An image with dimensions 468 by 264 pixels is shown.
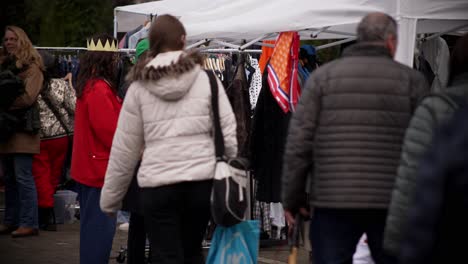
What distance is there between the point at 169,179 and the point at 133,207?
1605 millimetres

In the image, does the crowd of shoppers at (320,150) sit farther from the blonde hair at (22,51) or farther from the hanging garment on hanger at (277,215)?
the hanging garment on hanger at (277,215)

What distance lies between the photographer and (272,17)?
7617 millimetres

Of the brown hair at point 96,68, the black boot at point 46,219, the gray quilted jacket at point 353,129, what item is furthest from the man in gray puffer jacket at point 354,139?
the black boot at point 46,219

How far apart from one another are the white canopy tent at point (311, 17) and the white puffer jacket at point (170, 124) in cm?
154

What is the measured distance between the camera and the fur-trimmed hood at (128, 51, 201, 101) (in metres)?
5.50

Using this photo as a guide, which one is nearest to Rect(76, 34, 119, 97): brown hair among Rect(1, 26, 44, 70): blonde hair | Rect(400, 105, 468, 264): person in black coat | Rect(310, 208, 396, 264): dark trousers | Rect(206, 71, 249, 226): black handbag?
Rect(206, 71, 249, 226): black handbag

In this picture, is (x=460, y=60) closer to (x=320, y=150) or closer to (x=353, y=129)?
(x=353, y=129)

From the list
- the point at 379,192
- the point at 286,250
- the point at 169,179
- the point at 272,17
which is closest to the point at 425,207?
the point at 379,192

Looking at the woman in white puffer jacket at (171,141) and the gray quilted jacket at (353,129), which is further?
the woman in white puffer jacket at (171,141)

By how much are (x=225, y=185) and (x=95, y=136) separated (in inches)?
82.1

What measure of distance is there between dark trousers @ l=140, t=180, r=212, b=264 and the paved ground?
11.7 ft

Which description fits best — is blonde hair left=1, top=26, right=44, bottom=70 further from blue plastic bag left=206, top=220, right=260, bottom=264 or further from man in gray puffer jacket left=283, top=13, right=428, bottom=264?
man in gray puffer jacket left=283, top=13, right=428, bottom=264

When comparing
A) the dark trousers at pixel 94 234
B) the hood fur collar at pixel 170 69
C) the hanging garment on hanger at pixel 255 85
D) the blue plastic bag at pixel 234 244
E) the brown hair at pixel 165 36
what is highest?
the brown hair at pixel 165 36

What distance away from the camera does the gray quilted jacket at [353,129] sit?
4758 millimetres
